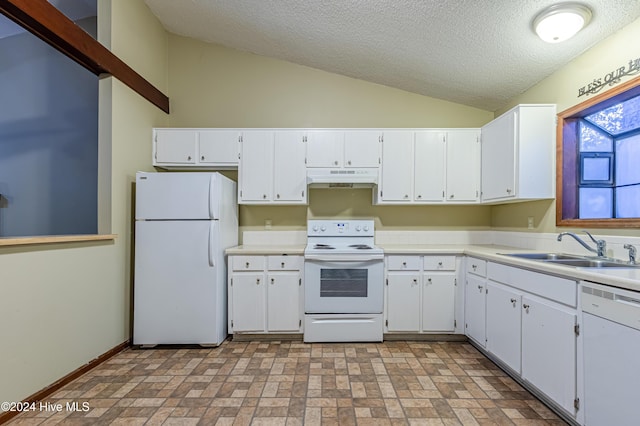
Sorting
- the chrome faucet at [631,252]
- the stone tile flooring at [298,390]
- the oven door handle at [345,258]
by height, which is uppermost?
the chrome faucet at [631,252]

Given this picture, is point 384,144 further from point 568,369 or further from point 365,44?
point 568,369

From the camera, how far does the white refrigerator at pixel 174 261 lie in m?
2.72

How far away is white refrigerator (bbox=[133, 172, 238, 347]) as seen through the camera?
2.72m

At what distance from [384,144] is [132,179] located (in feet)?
8.25

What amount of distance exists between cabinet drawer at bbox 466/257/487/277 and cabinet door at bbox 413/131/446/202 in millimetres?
742

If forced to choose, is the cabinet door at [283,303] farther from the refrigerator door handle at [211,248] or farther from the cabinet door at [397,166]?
→ the cabinet door at [397,166]

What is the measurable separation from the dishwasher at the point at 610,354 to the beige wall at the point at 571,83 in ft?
2.88

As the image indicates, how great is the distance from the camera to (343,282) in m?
2.90

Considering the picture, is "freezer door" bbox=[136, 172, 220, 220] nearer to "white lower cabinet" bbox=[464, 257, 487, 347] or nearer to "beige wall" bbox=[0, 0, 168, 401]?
"beige wall" bbox=[0, 0, 168, 401]

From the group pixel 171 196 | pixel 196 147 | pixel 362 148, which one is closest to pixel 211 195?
pixel 171 196

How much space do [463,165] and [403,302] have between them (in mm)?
1563

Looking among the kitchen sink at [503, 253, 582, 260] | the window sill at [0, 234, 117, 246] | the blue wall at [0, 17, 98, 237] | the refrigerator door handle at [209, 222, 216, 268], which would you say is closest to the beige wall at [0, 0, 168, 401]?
the window sill at [0, 234, 117, 246]

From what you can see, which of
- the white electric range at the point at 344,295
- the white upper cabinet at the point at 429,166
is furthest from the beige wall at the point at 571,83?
the white electric range at the point at 344,295

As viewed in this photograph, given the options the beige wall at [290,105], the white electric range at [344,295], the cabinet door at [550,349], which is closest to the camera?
the cabinet door at [550,349]
